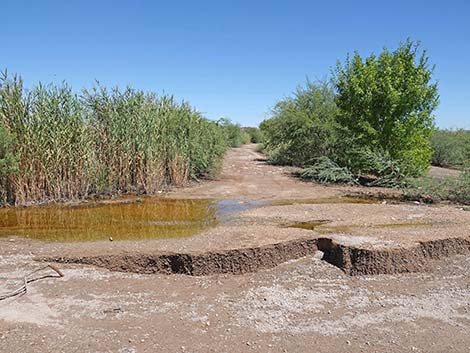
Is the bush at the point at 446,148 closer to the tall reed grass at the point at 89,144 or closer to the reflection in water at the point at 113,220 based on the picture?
the tall reed grass at the point at 89,144

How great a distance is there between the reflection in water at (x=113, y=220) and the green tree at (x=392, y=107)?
22.1 feet

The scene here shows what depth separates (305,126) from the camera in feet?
63.9

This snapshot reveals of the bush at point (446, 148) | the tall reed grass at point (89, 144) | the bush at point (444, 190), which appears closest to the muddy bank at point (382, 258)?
the bush at point (444, 190)

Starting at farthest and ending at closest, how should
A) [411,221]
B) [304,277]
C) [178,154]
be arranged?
[178,154]
[411,221]
[304,277]

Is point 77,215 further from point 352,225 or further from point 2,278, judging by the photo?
point 352,225

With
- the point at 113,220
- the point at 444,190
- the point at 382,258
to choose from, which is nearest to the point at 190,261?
the point at 382,258

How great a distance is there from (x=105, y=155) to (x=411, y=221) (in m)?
8.36

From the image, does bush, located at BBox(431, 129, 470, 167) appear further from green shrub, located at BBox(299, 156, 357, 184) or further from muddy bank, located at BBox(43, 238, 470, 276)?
muddy bank, located at BBox(43, 238, 470, 276)

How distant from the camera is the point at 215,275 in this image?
18.4 feet

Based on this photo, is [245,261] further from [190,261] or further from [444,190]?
[444,190]

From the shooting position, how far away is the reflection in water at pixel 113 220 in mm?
7809

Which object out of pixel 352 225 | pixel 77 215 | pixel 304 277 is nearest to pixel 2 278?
pixel 304 277

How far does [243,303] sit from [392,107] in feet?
37.2

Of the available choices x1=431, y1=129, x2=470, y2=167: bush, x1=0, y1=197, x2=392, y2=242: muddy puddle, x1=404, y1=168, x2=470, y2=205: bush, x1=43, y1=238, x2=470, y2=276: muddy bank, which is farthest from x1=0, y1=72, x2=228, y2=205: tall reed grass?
x1=431, y1=129, x2=470, y2=167: bush
